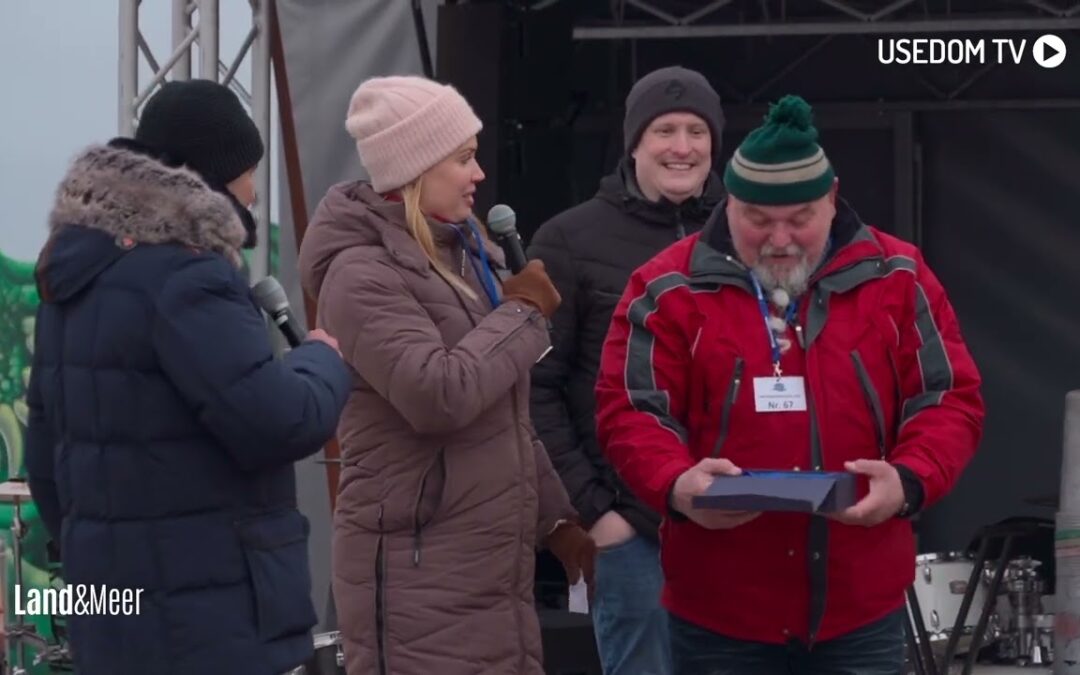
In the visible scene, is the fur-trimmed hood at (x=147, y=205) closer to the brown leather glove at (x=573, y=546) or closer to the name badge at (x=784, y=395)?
the name badge at (x=784, y=395)

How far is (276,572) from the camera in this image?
8.76 ft

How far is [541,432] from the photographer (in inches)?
146

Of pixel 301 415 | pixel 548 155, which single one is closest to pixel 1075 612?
pixel 548 155

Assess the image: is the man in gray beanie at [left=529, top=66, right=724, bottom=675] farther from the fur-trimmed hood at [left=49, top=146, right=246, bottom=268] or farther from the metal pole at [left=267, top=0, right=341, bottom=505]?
the metal pole at [left=267, top=0, right=341, bottom=505]

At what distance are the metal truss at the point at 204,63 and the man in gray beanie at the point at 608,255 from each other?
2.04 metres

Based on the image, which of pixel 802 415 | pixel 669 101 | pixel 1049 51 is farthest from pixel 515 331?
pixel 1049 51

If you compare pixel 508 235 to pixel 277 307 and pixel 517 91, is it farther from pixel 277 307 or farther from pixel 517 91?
pixel 517 91

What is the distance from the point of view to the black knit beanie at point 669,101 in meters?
3.74

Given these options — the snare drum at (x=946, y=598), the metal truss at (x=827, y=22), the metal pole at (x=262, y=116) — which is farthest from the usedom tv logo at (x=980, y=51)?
the metal pole at (x=262, y=116)

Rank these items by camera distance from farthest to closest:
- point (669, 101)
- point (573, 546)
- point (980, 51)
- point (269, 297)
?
1. point (980, 51)
2. point (669, 101)
3. point (573, 546)
4. point (269, 297)

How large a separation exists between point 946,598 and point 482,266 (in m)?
3.36

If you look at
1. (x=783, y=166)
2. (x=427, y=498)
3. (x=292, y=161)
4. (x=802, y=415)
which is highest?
(x=292, y=161)

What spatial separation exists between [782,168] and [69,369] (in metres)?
1.12

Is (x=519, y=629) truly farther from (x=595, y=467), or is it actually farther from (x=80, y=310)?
(x=80, y=310)
